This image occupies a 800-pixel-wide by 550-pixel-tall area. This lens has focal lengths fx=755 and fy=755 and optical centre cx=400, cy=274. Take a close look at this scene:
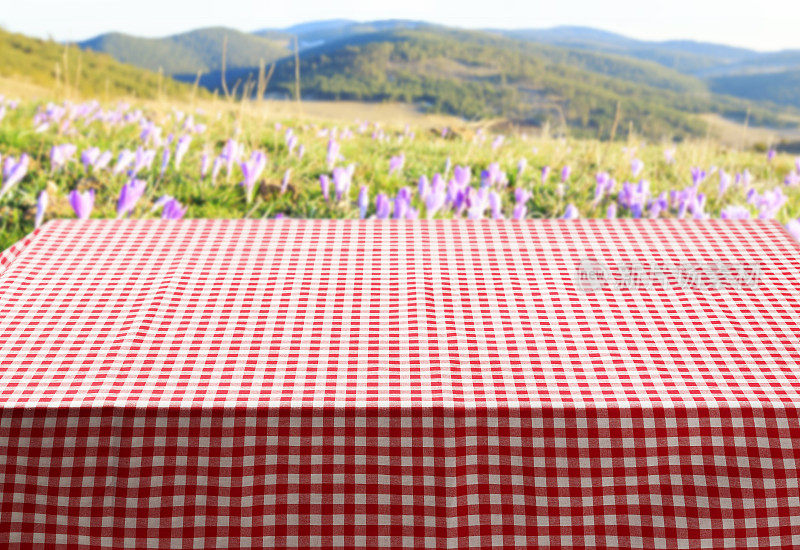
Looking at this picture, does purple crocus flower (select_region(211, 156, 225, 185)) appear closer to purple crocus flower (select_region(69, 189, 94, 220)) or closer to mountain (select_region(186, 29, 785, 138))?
purple crocus flower (select_region(69, 189, 94, 220))

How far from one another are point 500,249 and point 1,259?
1112 millimetres

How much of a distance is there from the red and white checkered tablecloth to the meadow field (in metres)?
0.85

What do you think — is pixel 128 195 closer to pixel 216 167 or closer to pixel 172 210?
pixel 172 210

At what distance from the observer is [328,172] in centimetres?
382

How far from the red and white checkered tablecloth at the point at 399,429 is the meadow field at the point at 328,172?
845 millimetres

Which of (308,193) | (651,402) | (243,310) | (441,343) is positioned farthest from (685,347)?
(308,193)

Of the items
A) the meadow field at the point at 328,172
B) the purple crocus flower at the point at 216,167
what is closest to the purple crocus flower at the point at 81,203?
the meadow field at the point at 328,172

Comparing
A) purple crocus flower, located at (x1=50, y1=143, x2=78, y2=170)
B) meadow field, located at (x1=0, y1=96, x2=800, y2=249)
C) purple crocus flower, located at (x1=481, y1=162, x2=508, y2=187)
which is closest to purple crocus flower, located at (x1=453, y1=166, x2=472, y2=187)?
meadow field, located at (x1=0, y1=96, x2=800, y2=249)

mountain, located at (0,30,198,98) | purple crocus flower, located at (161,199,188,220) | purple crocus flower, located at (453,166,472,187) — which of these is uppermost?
purple crocus flower, located at (453,166,472,187)

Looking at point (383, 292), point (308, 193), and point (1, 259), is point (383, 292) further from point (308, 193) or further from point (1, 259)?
point (308, 193)

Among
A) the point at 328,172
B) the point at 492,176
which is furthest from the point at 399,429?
the point at 328,172

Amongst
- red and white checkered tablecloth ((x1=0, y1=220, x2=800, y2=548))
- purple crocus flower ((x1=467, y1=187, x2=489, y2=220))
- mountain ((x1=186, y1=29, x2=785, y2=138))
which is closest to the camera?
red and white checkered tablecloth ((x1=0, y1=220, x2=800, y2=548))

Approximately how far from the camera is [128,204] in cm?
209

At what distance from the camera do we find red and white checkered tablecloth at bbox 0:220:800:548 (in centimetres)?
105
